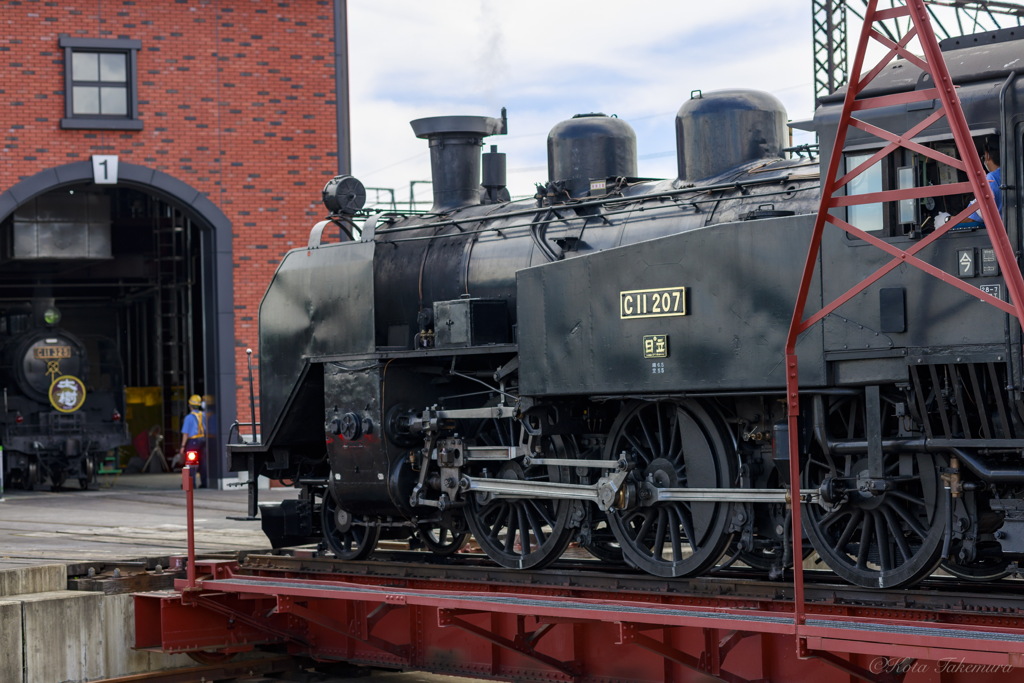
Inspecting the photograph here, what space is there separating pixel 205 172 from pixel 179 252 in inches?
266

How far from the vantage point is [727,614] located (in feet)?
26.9

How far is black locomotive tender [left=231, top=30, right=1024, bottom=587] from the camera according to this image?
7969 millimetres

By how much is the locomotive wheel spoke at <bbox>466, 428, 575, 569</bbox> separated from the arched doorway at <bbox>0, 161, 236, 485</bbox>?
11.3 meters

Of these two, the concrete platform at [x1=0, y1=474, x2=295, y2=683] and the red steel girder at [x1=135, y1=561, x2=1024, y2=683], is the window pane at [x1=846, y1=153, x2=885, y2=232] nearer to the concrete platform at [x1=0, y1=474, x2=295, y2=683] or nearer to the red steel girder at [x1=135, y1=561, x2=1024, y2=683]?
the red steel girder at [x1=135, y1=561, x2=1024, y2=683]

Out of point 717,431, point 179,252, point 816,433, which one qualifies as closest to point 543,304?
point 717,431

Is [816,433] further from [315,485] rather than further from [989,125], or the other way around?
[315,485]

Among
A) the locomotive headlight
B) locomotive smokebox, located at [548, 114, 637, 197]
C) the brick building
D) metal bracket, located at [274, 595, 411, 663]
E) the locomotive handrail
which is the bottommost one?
metal bracket, located at [274, 595, 411, 663]

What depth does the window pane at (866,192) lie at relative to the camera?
820cm

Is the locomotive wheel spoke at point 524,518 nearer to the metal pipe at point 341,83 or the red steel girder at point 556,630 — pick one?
the red steel girder at point 556,630

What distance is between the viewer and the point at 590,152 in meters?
11.9

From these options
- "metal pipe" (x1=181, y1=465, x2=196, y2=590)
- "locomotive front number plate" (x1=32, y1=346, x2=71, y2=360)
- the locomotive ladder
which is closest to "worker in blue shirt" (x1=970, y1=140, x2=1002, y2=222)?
the locomotive ladder

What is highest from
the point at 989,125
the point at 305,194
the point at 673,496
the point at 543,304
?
the point at 305,194

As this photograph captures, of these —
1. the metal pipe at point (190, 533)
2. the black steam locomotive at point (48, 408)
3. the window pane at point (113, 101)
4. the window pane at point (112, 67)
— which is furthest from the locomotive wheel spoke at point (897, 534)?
the black steam locomotive at point (48, 408)

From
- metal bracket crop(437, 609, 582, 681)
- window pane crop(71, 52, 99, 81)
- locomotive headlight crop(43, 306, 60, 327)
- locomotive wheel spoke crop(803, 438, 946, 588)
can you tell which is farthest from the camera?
locomotive headlight crop(43, 306, 60, 327)
